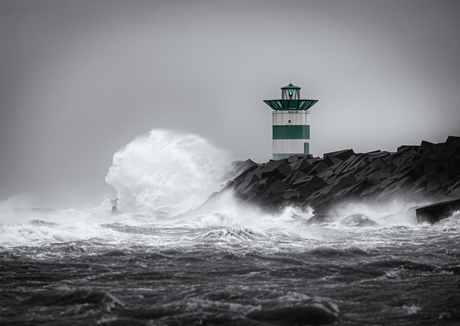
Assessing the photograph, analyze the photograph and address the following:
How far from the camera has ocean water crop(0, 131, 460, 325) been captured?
6.03 metres

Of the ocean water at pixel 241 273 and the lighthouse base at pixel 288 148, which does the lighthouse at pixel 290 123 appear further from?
the ocean water at pixel 241 273

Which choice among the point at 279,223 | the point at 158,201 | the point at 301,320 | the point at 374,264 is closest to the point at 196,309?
the point at 301,320

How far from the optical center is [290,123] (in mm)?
23031

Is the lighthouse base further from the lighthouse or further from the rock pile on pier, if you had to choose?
the rock pile on pier

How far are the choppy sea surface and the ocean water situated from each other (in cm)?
2

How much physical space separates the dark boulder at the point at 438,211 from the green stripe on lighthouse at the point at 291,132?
10.6 metres

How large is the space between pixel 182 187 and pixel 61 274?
15.3 m

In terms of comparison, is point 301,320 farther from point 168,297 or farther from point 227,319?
point 168,297

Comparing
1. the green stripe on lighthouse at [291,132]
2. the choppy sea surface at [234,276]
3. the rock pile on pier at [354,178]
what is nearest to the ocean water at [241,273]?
the choppy sea surface at [234,276]

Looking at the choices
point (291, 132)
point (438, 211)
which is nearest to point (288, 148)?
point (291, 132)

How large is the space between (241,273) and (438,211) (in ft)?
19.5

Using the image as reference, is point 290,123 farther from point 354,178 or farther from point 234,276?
point 234,276

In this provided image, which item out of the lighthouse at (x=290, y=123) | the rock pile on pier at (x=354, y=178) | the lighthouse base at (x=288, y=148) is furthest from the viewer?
the lighthouse base at (x=288, y=148)

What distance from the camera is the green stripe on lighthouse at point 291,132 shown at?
75.7 ft
